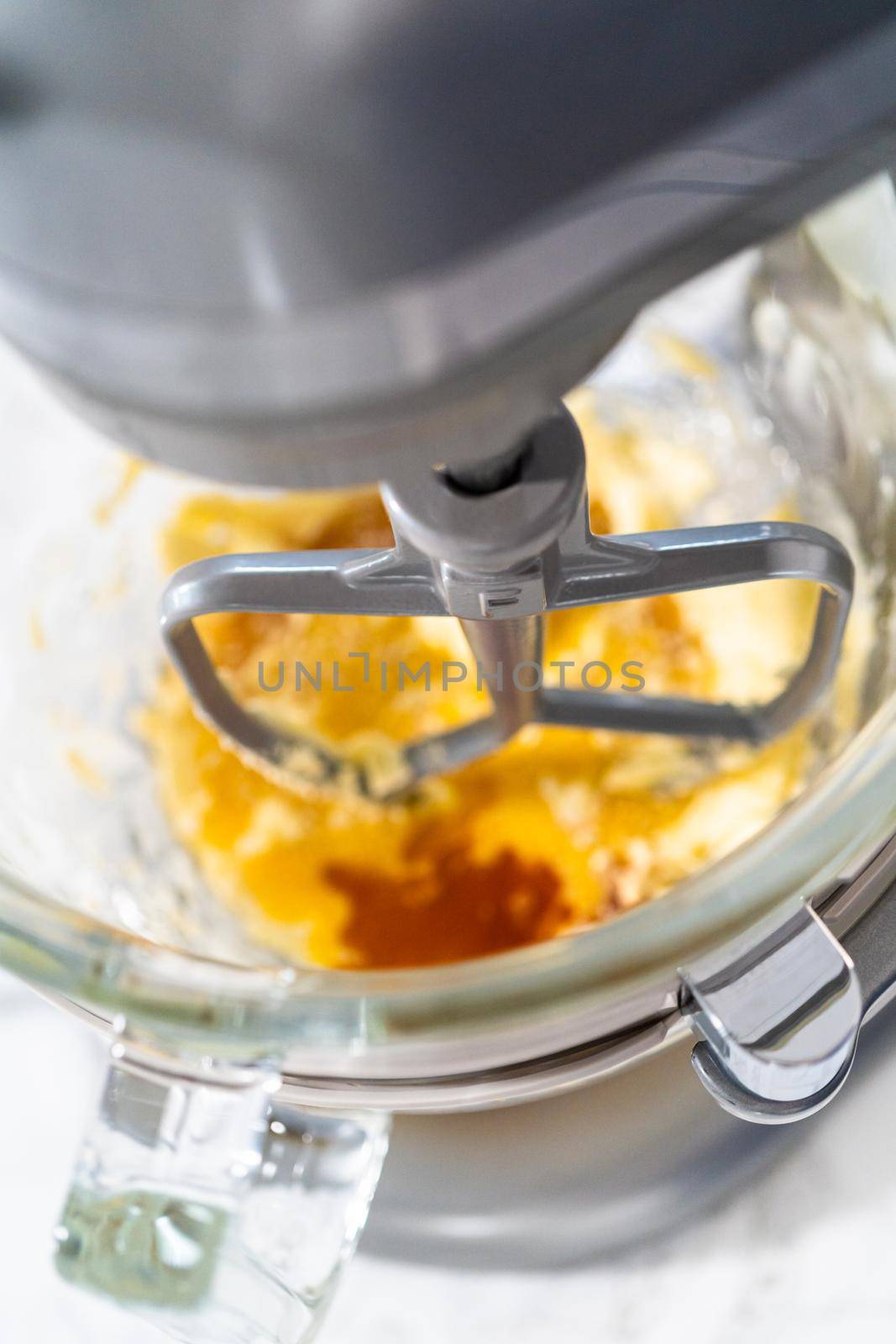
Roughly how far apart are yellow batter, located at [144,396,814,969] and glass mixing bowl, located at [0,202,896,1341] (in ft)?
0.05

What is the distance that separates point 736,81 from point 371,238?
0.16ft

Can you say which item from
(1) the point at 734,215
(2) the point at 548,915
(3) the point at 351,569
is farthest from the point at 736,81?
(2) the point at 548,915

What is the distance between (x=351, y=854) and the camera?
40 centimetres

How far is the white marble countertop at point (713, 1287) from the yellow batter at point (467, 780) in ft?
0.26

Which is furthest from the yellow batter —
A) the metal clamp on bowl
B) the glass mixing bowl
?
the metal clamp on bowl

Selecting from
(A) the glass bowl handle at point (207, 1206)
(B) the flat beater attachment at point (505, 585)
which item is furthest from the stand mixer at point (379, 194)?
(A) the glass bowl handle at point (207, 1206)

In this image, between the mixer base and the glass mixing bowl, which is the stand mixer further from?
the mixer base

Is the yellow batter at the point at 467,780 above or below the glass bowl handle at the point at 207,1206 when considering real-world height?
above

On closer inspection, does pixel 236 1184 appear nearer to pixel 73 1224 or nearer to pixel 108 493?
pixel 73 1224

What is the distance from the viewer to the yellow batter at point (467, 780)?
381 mm

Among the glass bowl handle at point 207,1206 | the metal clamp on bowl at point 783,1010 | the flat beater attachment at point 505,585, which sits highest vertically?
the flat beater attachment at point 505,585

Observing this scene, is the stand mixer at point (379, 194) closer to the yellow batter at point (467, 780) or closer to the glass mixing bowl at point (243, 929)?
the glass mixing bowl at point (243, 929)

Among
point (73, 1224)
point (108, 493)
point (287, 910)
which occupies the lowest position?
point (73, 1224)

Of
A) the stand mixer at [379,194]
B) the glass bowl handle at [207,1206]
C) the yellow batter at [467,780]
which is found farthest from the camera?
the yellow batter at [467,780]
